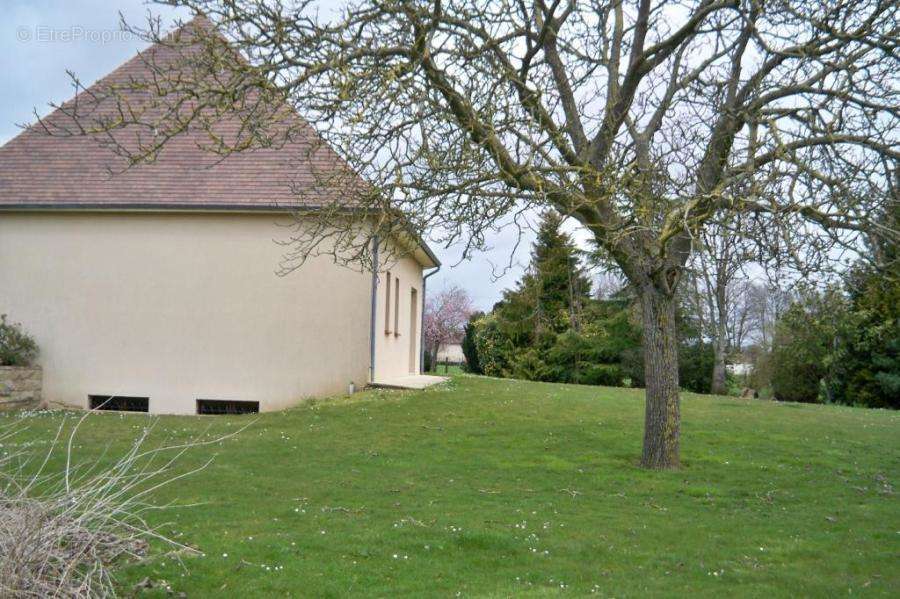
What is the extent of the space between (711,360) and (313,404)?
61.4 ft

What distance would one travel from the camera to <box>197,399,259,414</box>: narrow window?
16.4m

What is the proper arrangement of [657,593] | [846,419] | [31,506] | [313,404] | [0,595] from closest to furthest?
[0,595]
[31,506]
[657,593]
[313,404]
[846,419]

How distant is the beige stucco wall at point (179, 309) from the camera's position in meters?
16.2

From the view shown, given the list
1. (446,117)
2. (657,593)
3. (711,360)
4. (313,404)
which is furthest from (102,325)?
(711,360)

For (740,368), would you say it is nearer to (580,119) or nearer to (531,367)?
(531,367)

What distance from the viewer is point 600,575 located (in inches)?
237

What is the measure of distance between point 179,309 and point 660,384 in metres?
10.6

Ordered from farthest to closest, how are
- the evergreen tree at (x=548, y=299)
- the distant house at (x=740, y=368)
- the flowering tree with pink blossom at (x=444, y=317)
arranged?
the flowering tree with pink blossom at (x=444, y=317)
the evergreen tree at (x=548, y=299)
the distant house at (x=740, y=368)

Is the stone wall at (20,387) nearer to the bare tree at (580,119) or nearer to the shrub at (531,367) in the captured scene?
the bare tree at (580,119)

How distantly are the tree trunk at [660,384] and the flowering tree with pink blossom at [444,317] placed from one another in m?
36.9

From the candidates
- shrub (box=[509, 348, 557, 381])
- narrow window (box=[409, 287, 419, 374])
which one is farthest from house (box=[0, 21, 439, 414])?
shrub (box=[509, 348, 557, 381])

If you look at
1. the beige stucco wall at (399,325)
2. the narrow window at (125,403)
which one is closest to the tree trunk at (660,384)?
the beige stucco wall at (399,325)

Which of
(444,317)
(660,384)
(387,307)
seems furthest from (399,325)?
(444,317)

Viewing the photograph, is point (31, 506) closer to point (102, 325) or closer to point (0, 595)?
point (0, 595)
